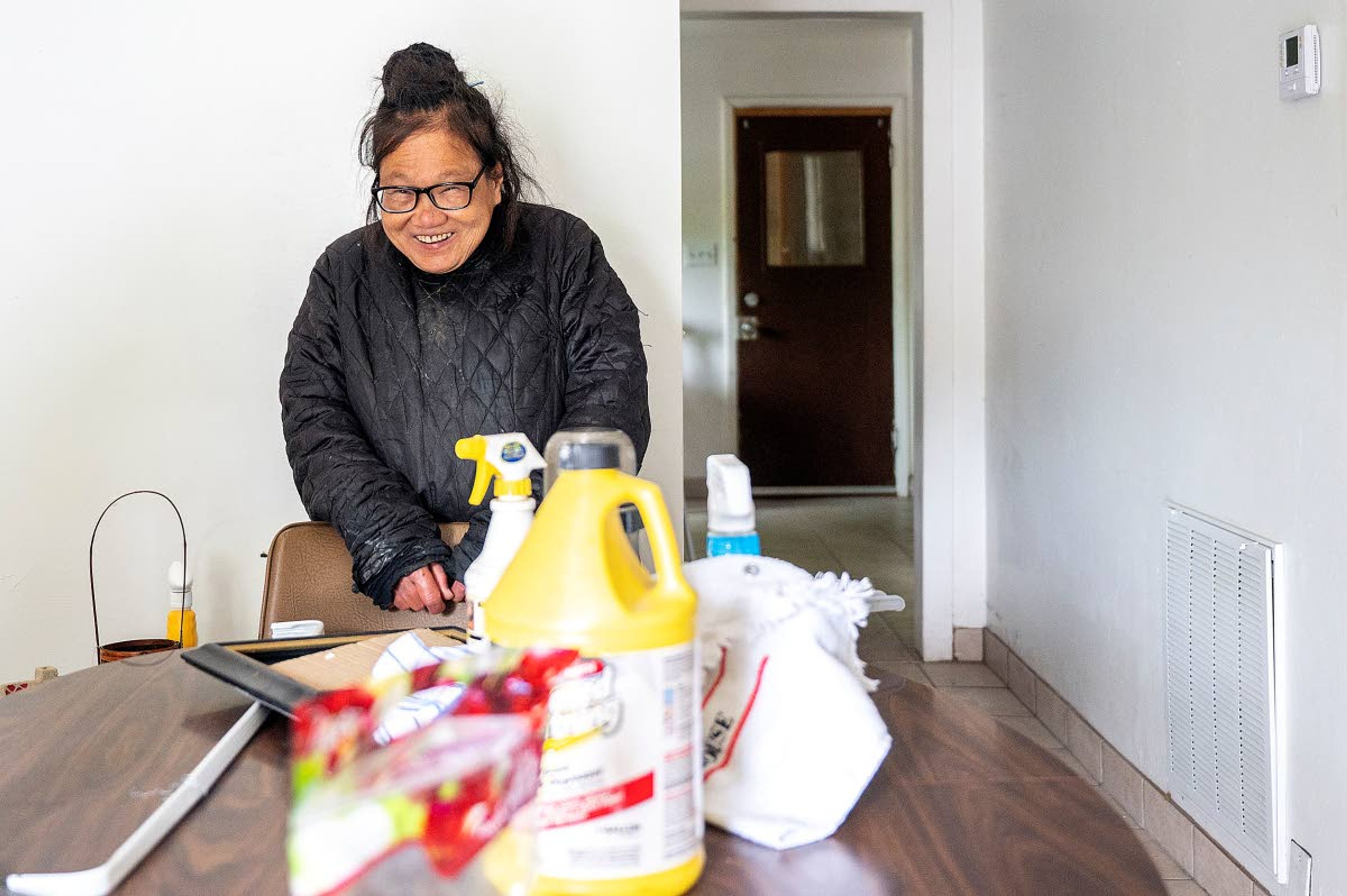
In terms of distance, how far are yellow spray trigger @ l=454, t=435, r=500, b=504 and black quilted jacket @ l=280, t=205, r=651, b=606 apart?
94 cm

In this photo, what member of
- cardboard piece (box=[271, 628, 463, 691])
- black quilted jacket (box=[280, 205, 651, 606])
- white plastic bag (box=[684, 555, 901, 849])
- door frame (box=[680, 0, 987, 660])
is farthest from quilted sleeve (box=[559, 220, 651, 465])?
door frame (box=[680, 0, 987, 660])

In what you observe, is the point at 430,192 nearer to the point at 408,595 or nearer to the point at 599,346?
the point at 599,346

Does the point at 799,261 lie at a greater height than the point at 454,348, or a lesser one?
greater

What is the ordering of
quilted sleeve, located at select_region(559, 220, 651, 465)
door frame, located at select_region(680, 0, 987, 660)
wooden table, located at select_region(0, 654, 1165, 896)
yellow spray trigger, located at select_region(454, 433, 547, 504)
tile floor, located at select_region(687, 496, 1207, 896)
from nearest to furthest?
1. wooden table, located at select_region(0, 654, 1165, 896)
2. yellow spray trigger, located at select_region(454, 433, 547, 504)
3. quilted sleeve, located at select_region(559, 220, 651, 465)
4. tile floor, located at select_region(687, 496, 1207, 896)
5. door frame, located at select_region(680, 0, 987, 660)

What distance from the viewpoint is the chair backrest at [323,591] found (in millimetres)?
1709

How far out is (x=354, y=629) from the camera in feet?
5.71

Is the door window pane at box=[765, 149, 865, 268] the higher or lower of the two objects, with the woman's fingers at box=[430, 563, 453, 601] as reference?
higher

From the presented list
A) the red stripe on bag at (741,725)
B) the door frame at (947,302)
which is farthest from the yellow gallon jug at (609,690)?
the door frame at (947,302)

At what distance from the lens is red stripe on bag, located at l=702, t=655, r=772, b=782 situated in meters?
0.83

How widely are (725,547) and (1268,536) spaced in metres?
1.53

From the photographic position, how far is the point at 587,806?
670 millimetres

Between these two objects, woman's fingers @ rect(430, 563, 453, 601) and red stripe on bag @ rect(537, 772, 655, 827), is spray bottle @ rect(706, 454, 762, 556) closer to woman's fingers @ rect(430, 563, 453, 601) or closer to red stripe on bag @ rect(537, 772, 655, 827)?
red stripe on bag @ rect(537, 772, 655, 827)

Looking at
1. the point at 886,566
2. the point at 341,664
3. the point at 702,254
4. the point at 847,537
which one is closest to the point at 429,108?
the point at 341,664

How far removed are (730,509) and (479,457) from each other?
228 mm
